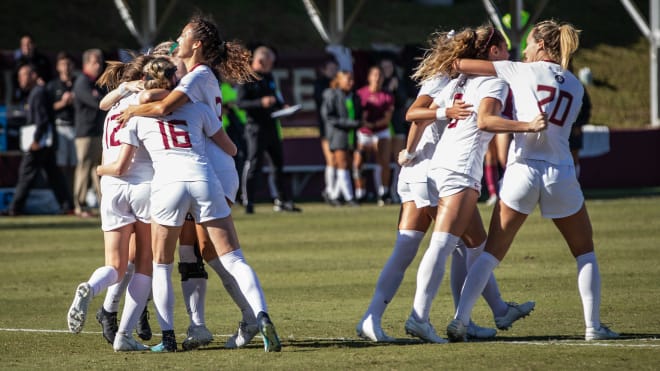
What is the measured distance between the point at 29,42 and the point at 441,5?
2329cm

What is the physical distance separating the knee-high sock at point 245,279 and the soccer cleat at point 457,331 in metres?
1.31

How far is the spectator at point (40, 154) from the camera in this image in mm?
19000

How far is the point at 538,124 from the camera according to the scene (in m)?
7.61

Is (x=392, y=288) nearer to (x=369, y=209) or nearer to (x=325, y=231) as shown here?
(x=325, y=231)

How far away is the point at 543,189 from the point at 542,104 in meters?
0.56

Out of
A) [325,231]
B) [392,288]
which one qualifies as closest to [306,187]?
[325,231]

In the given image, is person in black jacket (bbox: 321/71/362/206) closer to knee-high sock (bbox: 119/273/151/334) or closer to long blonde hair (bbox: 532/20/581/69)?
long blonde hair (bbox: 532/20/581/69)

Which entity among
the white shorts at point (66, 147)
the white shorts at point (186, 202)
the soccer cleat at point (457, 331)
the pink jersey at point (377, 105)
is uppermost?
the white shorts at point (186, 202)

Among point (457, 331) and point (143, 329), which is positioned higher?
point (457, 331)

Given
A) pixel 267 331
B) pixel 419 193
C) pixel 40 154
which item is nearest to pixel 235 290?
pixel 267 331

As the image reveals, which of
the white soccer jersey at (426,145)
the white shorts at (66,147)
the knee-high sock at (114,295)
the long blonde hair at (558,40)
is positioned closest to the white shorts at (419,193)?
the white soccer jersey at (426,145)

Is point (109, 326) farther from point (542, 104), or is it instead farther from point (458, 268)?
point (542, 104)

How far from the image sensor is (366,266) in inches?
499

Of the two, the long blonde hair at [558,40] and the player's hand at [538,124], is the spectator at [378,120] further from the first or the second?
the player's hand at [538,124]
